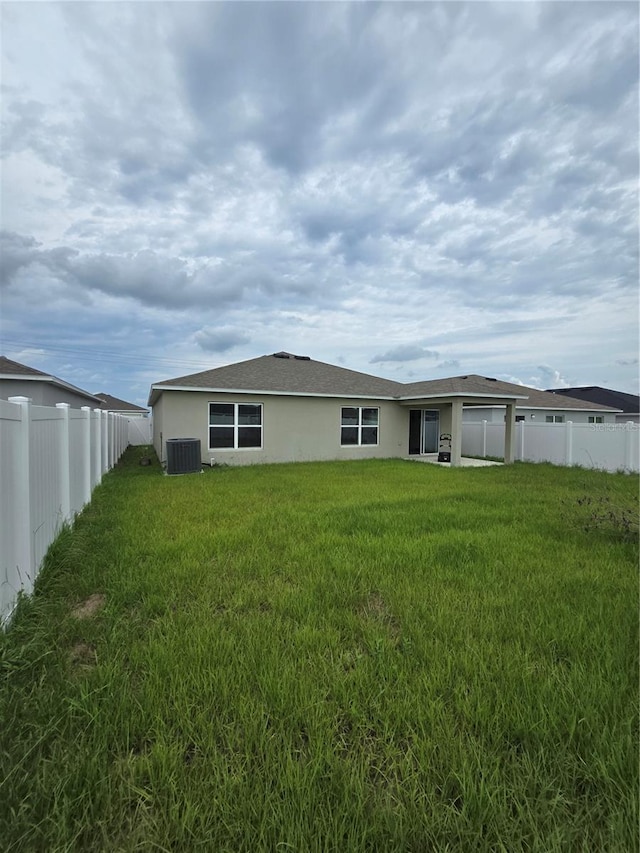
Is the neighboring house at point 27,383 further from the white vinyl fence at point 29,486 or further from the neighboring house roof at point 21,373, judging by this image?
the white vinyl fence at point 29,486

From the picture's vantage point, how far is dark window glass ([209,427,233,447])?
13.7m

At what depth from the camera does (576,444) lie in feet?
47.8

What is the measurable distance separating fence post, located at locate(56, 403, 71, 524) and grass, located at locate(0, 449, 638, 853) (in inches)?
21.5

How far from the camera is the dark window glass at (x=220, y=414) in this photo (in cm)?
1367

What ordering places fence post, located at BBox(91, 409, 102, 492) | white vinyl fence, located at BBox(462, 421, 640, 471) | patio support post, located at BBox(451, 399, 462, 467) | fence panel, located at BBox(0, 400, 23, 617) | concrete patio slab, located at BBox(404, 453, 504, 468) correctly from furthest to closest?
1. concrete patio slab, located at BBox(404, 453, 504, 468)
2. patio support post, located at BBox(451, 399, 462, 467)
3. white vinyl fence, located at BBox(462, 421, 640, 471)
4. fence post, located at BBox(91, 409, 102, 492)
5. fence panel, located at BBox(0, 400, 23, 617)

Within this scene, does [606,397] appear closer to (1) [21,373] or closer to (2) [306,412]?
(2) [306,412]

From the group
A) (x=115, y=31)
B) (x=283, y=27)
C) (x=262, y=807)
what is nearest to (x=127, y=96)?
(x=115, y=31)

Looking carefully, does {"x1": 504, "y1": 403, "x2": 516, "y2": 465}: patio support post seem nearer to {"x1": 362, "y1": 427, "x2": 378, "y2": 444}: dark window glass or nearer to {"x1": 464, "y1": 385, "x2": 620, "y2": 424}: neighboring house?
{"x1": 362, "y1": 427, "x2": 378, "y2": 444}: dark window glass

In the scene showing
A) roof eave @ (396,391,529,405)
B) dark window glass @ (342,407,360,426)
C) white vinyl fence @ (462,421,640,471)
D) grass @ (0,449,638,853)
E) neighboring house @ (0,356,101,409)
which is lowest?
grass @ (0,449,638,853)

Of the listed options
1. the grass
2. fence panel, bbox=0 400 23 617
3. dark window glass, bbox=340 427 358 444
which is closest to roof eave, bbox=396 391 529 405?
dark window glass, bbox=340 427 358 444

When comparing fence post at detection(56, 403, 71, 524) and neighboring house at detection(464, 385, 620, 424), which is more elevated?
neighboring house at detection(464, 385, 620, 424)

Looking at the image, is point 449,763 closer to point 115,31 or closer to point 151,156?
point 115,31

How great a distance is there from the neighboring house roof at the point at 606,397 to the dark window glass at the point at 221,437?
28449mm

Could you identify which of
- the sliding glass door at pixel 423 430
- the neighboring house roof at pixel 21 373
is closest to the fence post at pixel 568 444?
the sliding glass door at pixel 423 430
